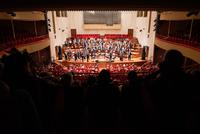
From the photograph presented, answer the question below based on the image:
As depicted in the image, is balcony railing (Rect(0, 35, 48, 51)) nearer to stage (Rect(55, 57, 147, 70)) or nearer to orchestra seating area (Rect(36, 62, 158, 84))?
orchestra seating area (Rect(36, 62, 158, 84))

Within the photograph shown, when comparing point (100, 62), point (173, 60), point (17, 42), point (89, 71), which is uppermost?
point (173, 60)

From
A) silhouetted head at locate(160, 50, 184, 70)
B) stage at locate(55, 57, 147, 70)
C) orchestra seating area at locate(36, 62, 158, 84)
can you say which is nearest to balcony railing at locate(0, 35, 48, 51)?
orchestra seating area at locate(36, 62, 158, 84)

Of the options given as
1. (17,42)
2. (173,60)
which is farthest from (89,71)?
(173,60)

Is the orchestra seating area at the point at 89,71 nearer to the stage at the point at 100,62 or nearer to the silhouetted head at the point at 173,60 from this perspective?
the stage at the point at 100,62

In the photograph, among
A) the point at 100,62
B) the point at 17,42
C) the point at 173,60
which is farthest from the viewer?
the point at 100,62

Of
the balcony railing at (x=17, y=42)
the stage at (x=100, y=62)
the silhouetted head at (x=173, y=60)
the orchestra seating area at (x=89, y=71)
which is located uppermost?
the silhouetted head at (x=173, y=60)

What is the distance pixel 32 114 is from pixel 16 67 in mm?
605

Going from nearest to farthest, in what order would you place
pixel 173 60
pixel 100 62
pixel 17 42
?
pixel 173 60 → pixel 17 42 → pixel 100 62

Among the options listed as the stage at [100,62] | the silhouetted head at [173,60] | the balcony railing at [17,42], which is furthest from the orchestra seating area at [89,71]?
the silhouetted head at [173,60]

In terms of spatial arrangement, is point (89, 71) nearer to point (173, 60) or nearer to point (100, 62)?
point (100, 62)

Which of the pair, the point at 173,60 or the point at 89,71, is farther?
the point at 89,71

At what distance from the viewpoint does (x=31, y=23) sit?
46.6 feet

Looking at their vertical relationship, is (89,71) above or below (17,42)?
below

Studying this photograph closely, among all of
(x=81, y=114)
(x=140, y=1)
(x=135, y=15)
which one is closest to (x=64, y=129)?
(x=81, y=114)
